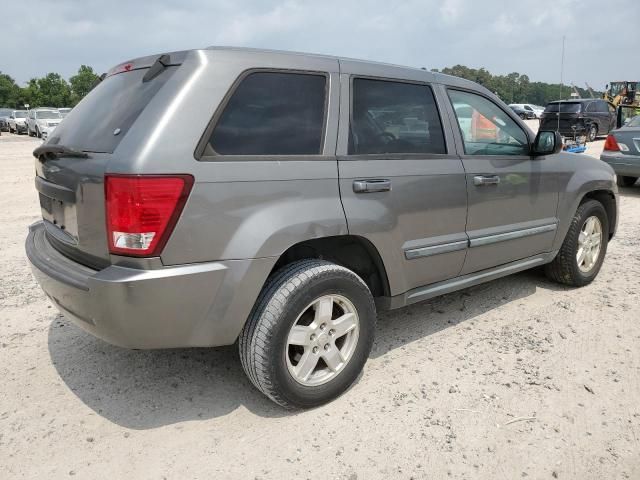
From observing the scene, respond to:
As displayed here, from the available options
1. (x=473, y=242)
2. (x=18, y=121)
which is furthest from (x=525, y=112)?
(x=473, y=242)

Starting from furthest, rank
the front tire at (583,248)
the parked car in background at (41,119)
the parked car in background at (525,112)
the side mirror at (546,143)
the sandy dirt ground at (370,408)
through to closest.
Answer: the parked car in background at (525,112) → the parked car in background at (41,119) → the front tire at (583,248) → the side mirror at (546,143) → the sandy dirt ground at (370,408)

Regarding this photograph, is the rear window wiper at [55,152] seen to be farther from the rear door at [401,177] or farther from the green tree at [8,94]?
the green tree at [8,94]

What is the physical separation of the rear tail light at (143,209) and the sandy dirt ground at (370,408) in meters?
0.98

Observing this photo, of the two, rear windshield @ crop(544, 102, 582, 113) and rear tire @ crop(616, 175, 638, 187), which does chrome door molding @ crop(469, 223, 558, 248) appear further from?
rear windshield @ crop(544, 102, 582, 113)

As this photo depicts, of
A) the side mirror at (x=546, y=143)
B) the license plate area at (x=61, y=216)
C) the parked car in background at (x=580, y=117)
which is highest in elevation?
the parked car in background at (x=580, y=117)

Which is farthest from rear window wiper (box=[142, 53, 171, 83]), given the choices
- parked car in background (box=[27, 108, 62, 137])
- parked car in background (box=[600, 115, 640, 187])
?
parked car in background (box=[27, 108, 62, 137])

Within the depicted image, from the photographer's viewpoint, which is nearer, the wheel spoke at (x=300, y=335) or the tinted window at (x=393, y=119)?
the wheel spoke at (x=300, y=335)

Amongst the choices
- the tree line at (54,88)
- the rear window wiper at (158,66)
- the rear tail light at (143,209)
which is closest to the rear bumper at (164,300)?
the rear tail light at (143,209)

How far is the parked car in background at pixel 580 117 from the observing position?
18891mm

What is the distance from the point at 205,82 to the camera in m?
2.39

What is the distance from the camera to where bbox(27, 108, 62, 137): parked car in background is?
26397 millimetres

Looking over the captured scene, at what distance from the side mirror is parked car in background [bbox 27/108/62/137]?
2681 centimetres

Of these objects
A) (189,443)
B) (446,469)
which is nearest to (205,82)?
(189,443)

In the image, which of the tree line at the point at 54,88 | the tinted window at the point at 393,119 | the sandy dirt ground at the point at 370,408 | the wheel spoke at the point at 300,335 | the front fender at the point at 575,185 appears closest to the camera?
the sandy dirt ground at the point at 370,408
